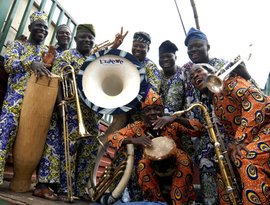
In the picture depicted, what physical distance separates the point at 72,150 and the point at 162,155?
3.94 feet

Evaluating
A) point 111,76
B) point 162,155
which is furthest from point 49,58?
point 162,155

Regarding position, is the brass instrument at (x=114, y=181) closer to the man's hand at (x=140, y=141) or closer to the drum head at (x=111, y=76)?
the man's hand at (x=140, y=141)

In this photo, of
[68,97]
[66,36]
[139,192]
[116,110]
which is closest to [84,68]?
[68,97]

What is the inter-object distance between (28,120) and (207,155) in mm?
2102

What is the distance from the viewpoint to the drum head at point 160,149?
2.73m

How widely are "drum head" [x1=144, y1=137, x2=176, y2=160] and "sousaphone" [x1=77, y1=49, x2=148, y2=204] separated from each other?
30 cm

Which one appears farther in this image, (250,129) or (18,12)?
(18,12)

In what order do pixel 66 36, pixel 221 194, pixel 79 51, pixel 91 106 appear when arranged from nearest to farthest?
pixel 221 194 → pixel 91 106 → pixel 79 51 → pixel 66 36

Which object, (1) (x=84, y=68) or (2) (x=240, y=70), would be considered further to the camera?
(1) (x=84, y=68)

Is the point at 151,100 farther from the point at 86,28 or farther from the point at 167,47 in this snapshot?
the point at 86,28

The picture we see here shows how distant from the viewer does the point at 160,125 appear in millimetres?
2904

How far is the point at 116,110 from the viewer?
3232mm

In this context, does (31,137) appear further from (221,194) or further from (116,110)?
(221,194)

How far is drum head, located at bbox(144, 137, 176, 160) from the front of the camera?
2.73 m
